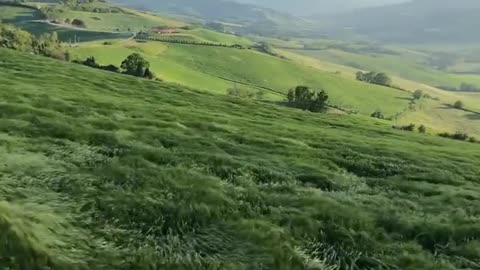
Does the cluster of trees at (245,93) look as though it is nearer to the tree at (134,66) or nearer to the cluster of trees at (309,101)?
the tree at (134,66)

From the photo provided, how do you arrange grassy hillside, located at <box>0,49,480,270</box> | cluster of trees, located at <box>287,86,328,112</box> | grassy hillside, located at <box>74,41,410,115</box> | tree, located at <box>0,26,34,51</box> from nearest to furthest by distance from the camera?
grassy hillside, located at <box>0,49,480,270</box>, cluster of trees, located at <box>287,86,328,112</box>, tree, located at <box>0,26,34,51</box>, grassy hillside, located at <box>74,41,410,115</box>

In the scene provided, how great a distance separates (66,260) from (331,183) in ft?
31.4

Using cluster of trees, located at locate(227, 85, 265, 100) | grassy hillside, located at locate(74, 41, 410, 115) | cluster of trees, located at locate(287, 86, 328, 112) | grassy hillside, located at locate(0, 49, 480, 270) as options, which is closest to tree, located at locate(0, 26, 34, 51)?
grassy hillside, located at locate(74, 41, 410, 115)

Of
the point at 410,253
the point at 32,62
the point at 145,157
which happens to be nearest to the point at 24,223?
the point at 145,157

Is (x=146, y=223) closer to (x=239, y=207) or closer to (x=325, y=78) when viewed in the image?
(x=239, y=207)

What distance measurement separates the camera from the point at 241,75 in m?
181

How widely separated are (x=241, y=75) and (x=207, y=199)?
554 ft

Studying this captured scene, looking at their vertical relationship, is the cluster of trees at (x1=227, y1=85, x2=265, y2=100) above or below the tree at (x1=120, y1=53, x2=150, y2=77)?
below

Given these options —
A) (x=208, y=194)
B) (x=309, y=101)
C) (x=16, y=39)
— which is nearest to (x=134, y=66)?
(x=16, y=39)

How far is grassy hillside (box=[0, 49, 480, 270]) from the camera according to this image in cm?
1043

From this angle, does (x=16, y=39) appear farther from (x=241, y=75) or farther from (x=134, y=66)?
(x=241, y=75)

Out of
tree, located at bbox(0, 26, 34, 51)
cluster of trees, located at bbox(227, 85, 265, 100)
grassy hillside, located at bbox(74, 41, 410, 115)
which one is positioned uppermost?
tree, located at bbox(0, 26, 34, 51)

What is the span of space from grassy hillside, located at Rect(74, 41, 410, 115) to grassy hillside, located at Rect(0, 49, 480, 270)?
121 meters

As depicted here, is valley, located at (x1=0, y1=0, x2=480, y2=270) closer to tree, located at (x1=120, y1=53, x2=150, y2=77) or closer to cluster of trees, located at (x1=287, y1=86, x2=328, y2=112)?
cluster of trees, located at (x1=287, y1=86, x2=328, y2=112)
